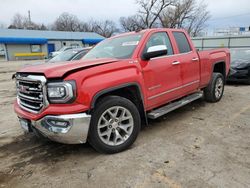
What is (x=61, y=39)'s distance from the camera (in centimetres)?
4106

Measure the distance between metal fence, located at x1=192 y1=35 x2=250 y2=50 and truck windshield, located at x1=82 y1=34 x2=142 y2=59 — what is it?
19425mm

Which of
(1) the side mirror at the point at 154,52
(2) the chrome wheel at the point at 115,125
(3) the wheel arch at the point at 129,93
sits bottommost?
(2) the chrome wheel at the point at 115,125

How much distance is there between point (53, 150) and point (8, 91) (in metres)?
6.67

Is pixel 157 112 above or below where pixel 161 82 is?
below

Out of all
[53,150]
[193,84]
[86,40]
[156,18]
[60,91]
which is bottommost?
[53,150]

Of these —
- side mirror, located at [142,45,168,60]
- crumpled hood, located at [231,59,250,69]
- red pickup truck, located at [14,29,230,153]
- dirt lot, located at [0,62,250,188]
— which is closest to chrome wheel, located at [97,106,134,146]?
red pickup truck, located at [14,29,230,153]

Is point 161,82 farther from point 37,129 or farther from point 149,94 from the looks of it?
point 37,129

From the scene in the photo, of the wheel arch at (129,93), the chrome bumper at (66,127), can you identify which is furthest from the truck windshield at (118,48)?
the chrome bumper at (66,127)

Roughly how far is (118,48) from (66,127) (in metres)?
1.96

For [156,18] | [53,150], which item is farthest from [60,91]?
[156,18]

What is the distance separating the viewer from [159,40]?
4570 mm

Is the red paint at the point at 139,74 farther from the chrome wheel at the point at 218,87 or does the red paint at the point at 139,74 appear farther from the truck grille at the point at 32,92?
the chrome wheel at the point at 218,87

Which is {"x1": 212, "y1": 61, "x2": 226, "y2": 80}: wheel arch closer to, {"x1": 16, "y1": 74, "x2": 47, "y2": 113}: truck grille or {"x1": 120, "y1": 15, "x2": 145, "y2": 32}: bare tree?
{"x1": 16, "y1": 74, "x2": 47, "y2": 113}: truck grille

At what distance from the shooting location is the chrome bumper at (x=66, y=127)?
3.04m
